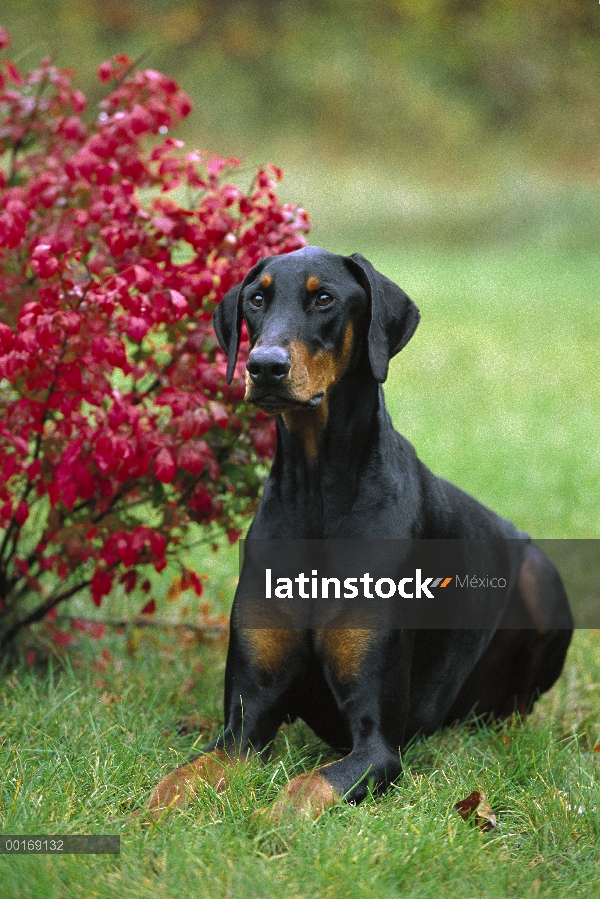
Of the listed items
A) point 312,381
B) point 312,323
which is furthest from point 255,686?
point 312,323

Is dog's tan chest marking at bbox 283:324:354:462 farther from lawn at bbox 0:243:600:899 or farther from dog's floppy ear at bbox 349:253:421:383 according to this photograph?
lawn at bbox 0:243:600:899

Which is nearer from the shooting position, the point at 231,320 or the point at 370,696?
the point at 370,696

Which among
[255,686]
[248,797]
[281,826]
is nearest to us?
[281,826]

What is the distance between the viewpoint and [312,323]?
2.94 metres

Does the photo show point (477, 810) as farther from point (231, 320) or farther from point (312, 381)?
point (231, 320)

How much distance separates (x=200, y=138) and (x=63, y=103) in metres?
23.3

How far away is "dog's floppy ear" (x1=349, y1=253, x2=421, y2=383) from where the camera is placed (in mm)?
3031

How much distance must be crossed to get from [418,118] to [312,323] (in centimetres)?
2578

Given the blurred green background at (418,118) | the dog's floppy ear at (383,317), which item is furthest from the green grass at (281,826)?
the blurred green background at (418,118)

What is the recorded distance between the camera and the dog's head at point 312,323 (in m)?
2.80

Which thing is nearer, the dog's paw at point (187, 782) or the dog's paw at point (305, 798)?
the dog's paw at point (305, 798)

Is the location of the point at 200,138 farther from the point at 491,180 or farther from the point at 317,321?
the point at 317,321

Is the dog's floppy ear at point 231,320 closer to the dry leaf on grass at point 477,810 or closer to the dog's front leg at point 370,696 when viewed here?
the dog's front leg at point 370,696

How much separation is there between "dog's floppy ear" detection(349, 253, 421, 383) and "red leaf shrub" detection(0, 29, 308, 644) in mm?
583
